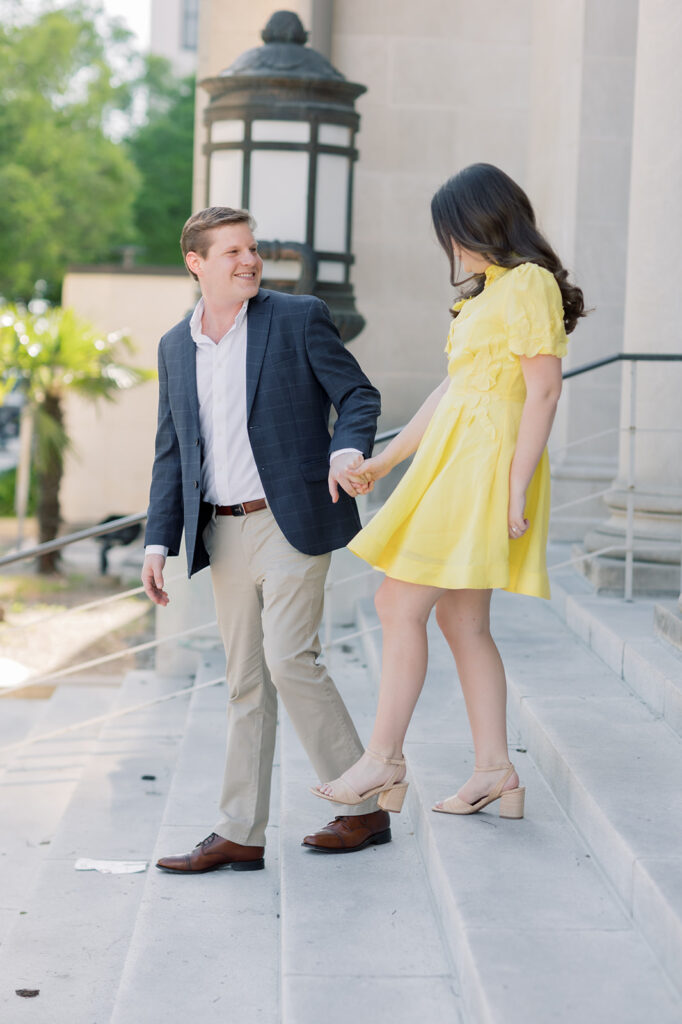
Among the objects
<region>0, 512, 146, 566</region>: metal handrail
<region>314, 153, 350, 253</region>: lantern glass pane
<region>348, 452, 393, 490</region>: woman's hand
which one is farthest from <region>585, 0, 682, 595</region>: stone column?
<region>348, 452, 393, 490</region>: woman's hand

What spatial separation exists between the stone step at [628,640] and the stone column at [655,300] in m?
0.22

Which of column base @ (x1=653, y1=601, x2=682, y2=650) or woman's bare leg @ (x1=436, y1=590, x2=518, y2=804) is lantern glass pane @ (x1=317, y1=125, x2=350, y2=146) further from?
woman's bare leg @ (x1=436, y1=590, x2=518, y2=804)

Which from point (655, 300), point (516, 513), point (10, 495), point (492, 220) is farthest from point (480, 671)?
point (10, 495)

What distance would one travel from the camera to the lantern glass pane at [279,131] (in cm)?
588

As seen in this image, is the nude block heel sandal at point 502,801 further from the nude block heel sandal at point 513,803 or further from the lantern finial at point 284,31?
the lantern finial at point 284,31

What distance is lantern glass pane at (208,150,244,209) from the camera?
5914mm

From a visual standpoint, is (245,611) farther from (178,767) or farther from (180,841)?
(178,767)

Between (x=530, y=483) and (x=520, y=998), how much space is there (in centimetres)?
132

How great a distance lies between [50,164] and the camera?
35.3 meters

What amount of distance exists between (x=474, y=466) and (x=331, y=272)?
312cm

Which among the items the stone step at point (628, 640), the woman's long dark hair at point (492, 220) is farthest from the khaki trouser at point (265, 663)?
the stone step at point (628, 640)

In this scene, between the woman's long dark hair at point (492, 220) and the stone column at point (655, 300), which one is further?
the stone column at point (655, 300)

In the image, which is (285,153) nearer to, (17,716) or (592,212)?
(592,212)

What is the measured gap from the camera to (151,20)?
69812 millimetres
